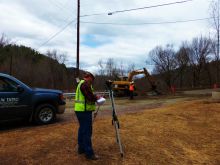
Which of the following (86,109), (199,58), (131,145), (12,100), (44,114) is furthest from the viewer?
(199,58)

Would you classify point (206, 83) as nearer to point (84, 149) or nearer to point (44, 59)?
point (44, 59)

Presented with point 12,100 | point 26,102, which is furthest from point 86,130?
point 26,102

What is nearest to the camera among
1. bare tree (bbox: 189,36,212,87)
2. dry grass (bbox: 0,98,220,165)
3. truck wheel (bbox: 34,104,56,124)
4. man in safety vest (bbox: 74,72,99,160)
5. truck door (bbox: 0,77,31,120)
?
man in safety vest (bbox: 74,72,99,160)

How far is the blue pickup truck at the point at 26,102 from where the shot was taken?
1004 centimetres

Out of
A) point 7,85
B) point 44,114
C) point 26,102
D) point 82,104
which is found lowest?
point 44,114

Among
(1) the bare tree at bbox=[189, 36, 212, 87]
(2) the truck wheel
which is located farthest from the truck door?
(1) the bare tree at bbox=[189, 36, 212, 87]

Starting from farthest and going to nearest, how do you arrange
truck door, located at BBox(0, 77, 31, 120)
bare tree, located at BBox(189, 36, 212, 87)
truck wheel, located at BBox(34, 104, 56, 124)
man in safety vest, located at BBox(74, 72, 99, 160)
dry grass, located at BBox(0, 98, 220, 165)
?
bare tree, located at BBox(189, 36, 212, 87), truck wheel, located at BBox(34, 104, 56, 124), truck door, located at BBox(0, 77, 31, 120), dry grass, located at BBox(0, 98, 220, 165), man in safety vest, located at BBox(74, 72, 99, 160)

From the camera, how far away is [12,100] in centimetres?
1013

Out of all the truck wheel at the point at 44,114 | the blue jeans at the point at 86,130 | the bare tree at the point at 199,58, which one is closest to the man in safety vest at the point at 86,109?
the blue jeans at the point at 86,130

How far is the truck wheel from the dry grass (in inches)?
84.7

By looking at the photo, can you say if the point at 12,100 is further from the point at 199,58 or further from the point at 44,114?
the point at 199,58

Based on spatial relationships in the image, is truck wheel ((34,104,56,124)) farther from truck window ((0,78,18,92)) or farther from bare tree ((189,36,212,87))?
bare tree ((189,36,212,87))

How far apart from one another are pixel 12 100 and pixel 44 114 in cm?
142

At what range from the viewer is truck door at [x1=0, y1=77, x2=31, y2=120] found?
32.7ft
